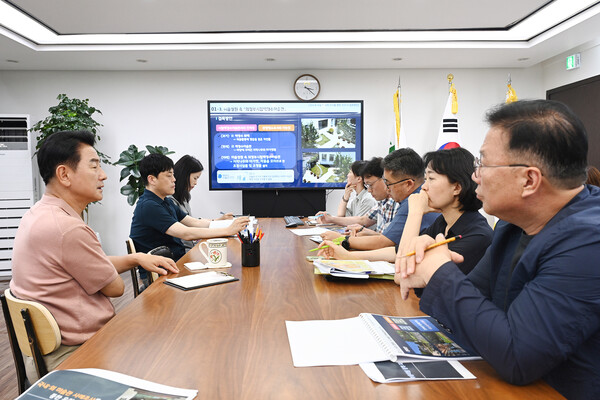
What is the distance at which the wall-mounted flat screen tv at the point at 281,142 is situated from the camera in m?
5.30

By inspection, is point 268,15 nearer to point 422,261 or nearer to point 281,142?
point 281,142

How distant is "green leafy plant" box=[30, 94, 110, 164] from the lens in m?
4.91

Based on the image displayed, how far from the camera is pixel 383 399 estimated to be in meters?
0.77

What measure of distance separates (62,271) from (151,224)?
3.86 ft

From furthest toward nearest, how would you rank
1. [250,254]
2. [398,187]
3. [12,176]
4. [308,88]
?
[308,88] < [12,176] < [398,187] < [250,254]

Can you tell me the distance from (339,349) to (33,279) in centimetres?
108

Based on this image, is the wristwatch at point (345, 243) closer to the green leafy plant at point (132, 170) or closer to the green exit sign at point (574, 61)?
the green leafy plant at point (132, 170)

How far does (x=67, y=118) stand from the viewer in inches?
194

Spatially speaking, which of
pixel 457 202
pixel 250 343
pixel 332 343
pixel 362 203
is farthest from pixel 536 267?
pixel 362 203

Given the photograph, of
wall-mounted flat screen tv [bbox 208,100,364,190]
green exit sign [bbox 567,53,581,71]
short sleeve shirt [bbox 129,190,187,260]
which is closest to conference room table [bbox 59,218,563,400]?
short sleeve shirt [bbox 129,190,187,260]

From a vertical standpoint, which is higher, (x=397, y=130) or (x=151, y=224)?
(x=397, y=130)

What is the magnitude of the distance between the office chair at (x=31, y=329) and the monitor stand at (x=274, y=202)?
4114 millimetres

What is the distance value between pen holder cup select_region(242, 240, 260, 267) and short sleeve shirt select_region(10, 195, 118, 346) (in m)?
0.58

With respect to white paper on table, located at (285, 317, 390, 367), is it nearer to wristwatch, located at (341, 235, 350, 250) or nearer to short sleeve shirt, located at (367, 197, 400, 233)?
wristwatch, located at (341, 235, 350, 250)
